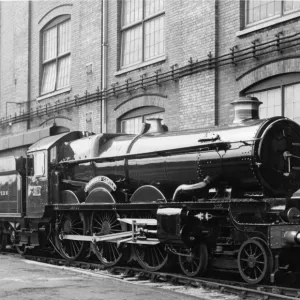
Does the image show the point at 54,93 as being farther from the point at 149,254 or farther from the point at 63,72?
the point at 149,254

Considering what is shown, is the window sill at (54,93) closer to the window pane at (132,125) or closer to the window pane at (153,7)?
the window pane at (132,125)

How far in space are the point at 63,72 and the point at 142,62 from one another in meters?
4.58

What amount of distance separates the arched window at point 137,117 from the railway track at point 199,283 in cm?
513

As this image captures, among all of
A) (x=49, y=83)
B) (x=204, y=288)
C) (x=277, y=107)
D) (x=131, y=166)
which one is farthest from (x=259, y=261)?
(x=49, y=83)

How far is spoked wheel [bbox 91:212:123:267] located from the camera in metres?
12.4

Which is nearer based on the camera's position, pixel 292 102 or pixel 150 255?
pixel 150 255

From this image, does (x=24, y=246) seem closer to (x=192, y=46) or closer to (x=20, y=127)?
(x=192, y=46)

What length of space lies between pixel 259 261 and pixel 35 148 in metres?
7.07

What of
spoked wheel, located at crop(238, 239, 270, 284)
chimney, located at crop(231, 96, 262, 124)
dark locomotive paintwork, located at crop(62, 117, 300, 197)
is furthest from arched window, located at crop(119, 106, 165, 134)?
spoked wheel, located at crop(238, 239, 270, 284)

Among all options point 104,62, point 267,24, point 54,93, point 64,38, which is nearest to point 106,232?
point 267,24

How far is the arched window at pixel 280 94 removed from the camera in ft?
42.1

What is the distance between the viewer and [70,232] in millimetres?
13656

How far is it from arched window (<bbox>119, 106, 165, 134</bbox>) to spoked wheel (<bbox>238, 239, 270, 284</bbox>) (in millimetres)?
7241

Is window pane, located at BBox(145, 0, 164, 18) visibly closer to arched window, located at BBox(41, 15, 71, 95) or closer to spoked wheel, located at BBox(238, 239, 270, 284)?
arched window, located at BBox(41, 15, 71, 95)
